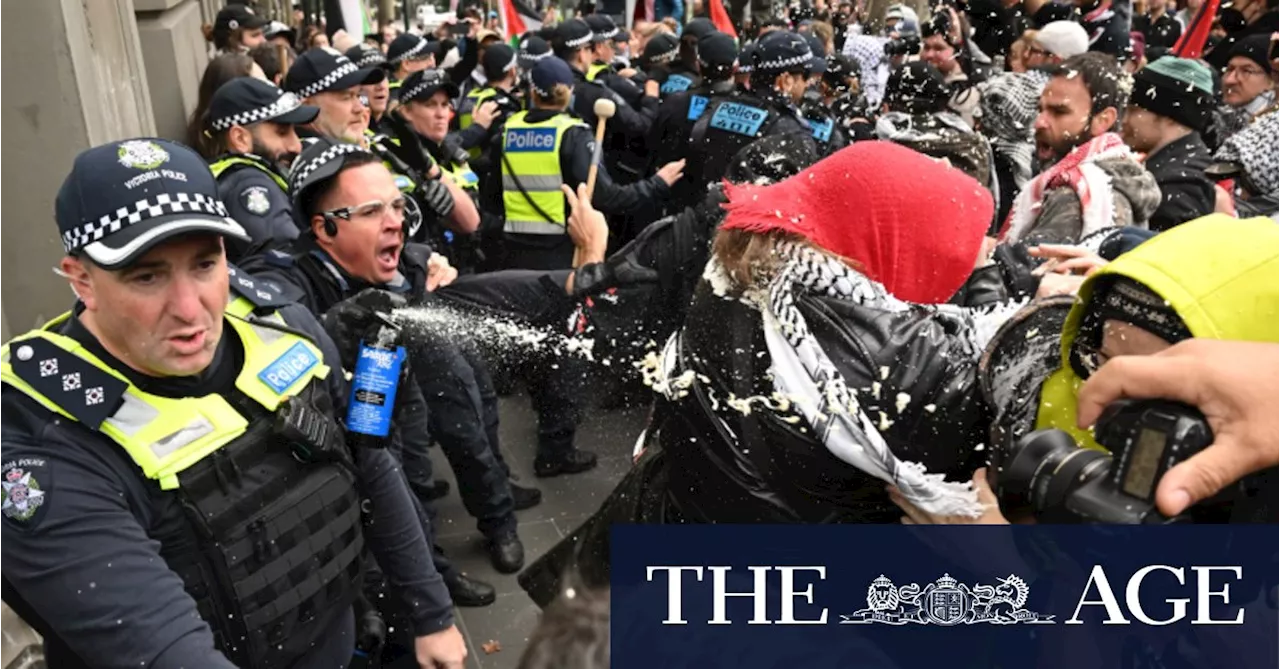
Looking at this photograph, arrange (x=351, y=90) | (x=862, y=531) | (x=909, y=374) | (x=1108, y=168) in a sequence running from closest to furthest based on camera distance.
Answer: (x=909, y=374), (x=862, y=531), (x=1108, y=168), (x=351, y=90)

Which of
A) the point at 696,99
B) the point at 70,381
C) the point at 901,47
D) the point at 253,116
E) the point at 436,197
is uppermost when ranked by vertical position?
the point at 70,381

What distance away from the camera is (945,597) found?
183 cm

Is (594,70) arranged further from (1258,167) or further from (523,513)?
(1258,167)

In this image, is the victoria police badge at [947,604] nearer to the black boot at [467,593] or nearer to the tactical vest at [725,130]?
the black boot at [467,593]

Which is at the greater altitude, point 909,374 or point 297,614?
point 909,374

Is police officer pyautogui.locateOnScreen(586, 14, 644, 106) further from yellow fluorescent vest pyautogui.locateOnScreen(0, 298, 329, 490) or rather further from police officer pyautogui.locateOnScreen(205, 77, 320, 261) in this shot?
yellow fluorescent vest pyautogui.locateOnScreen(0, 298, 329, 490)

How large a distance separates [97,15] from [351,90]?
3.82ft

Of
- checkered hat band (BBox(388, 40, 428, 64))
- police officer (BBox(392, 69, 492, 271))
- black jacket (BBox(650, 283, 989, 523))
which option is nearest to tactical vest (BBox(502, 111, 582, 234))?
police officer (BBox(392, 69, 492, 271))

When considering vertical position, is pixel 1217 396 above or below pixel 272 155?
above

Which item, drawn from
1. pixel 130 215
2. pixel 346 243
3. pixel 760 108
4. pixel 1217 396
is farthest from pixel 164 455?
pixel 760 108

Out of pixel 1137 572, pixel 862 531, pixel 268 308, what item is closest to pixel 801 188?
pixel 862 531

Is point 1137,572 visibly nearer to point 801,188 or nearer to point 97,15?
point 801,188

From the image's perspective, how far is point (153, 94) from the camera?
610 centimetres

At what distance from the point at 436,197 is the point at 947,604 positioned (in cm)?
379
